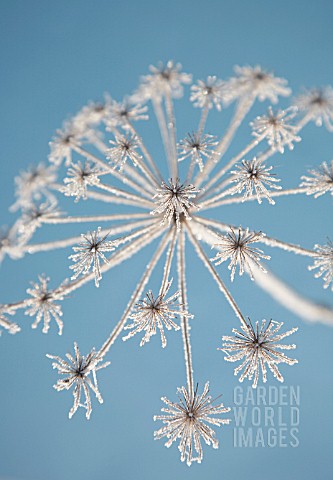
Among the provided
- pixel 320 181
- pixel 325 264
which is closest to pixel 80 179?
pixel 320 181

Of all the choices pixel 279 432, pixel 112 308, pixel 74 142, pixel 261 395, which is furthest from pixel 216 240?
pixel 112 308

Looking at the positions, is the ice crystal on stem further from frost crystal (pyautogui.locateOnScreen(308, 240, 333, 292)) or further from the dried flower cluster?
frost crystal (pyautogui.locateOnScreen(308, 240, 333, 292))

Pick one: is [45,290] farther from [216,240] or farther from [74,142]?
[74,142]

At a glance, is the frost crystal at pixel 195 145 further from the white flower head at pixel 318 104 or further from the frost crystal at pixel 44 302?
the white flower head at pixel 318 104

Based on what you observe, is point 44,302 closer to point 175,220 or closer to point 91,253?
point 91,253

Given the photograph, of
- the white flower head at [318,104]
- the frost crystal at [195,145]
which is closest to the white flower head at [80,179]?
the frost crystal at [195,145]

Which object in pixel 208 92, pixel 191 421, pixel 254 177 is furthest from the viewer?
pixel 208 92

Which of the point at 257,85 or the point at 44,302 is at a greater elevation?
the point at 257,85
